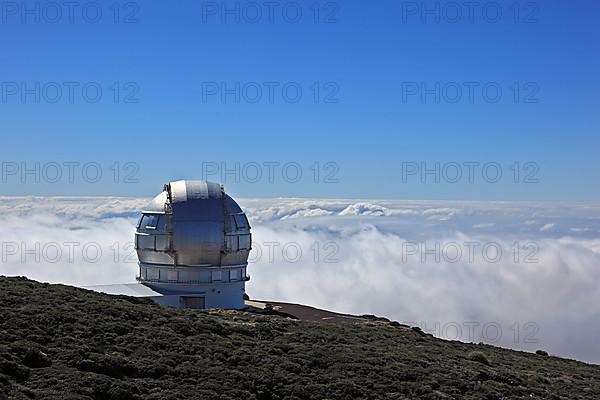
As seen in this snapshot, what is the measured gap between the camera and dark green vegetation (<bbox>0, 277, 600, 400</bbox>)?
50.7ft

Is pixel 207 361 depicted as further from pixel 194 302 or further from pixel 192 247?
pixel 194 302

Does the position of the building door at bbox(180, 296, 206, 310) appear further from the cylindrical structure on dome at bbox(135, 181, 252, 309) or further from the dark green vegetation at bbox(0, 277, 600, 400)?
the dark green vegetation at bbox(0, 277, 600, 400)

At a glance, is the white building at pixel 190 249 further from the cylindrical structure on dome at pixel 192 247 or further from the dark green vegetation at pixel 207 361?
the dark green vegetation at pixel 207 361

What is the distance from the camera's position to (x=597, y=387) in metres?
23.0

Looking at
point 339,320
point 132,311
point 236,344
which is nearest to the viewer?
point 236,344

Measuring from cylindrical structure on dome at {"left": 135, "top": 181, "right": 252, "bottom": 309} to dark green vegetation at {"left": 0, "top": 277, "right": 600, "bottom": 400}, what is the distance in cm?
831

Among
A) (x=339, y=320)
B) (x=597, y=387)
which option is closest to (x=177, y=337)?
(x=597, y=387)

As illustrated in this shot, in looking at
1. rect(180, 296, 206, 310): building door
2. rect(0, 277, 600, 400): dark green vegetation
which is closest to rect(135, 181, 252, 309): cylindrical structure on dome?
rect(180, 296, 206, 310): building door

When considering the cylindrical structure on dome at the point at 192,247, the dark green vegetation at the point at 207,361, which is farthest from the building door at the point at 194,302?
the dark green vegetation at the point at 207,361

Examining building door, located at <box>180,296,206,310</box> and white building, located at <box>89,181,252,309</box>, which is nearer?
white building, located at <box>89,181,252,309</box>

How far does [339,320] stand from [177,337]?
15.0 metres

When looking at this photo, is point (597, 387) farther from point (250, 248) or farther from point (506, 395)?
point (250, 248)

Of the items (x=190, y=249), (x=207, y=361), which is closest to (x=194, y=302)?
(x=190, y=249)

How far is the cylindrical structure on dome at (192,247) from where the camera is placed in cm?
3309
